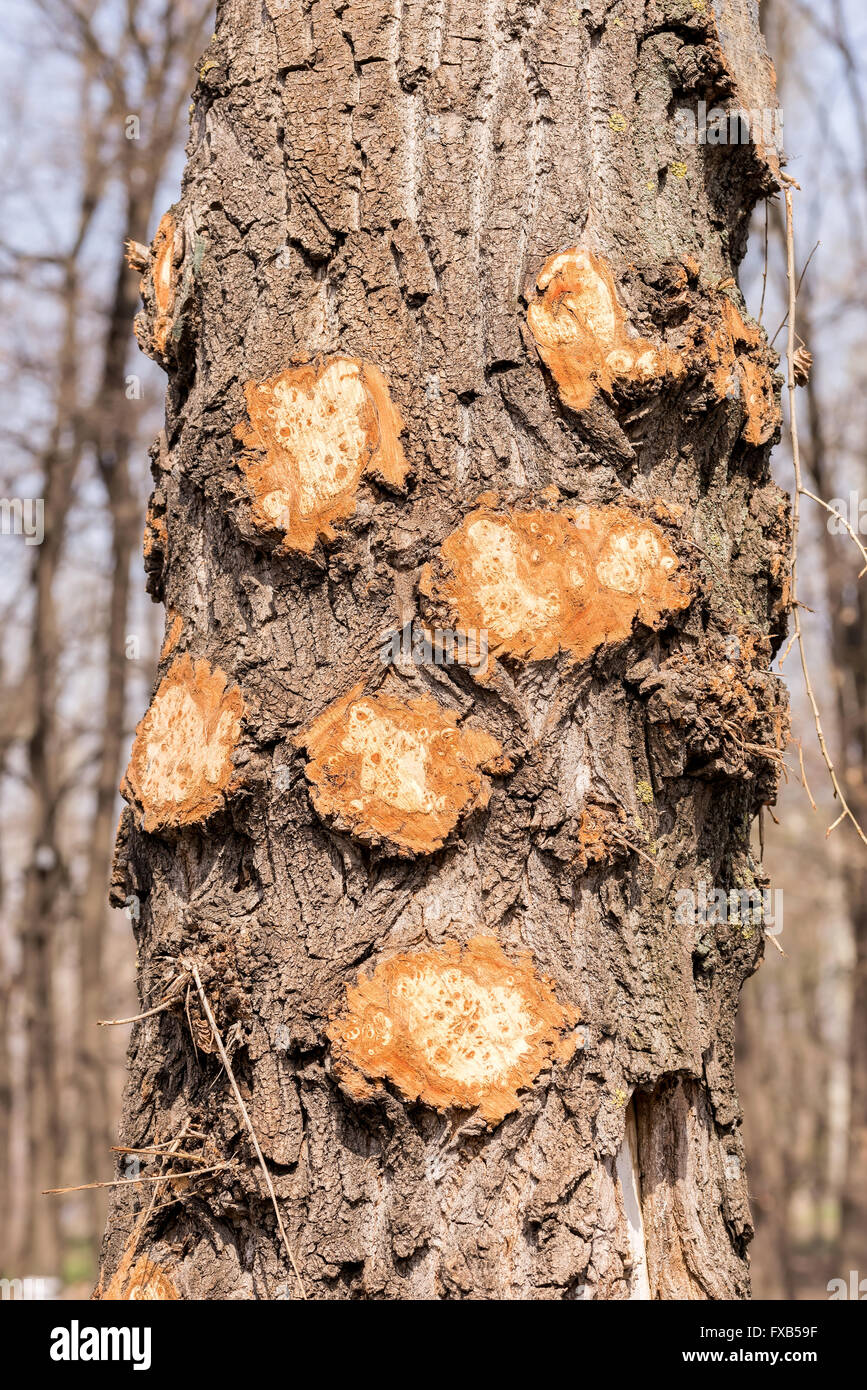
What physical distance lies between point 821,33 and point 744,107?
871 centimetres

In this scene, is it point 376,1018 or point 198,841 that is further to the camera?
point 198,841

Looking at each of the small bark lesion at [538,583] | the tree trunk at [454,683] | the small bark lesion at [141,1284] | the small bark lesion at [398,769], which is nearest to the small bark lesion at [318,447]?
the tree trunk at [454,683]

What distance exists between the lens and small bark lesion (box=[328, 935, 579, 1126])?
52.6 inches

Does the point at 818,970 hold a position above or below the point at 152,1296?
above

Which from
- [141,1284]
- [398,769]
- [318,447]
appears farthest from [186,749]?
[141,1284]

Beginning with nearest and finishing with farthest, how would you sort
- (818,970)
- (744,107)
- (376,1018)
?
(376,1018) < (744,107) < (818,970)

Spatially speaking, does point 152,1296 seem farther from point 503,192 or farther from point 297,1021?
point 503,192

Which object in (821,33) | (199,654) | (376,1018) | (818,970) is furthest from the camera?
(818,970)

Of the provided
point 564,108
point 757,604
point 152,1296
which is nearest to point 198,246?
point 564,108

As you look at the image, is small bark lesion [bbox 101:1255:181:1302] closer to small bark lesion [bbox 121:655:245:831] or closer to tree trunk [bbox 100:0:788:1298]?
tree trunk [bbox 100:0:788:1298]

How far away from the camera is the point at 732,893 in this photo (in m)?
1.62

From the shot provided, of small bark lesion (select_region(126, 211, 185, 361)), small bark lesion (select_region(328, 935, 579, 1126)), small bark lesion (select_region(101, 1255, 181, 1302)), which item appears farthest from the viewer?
small bark lesion (select_region(126, 211, 185, 361))

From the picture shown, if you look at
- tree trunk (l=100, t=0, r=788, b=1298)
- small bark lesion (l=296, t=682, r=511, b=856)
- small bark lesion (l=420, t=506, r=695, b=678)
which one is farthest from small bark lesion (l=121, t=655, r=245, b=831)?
small bark lesion (l=420, t=506, r=695, b=678)

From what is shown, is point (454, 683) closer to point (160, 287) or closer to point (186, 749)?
point (186, 749)
